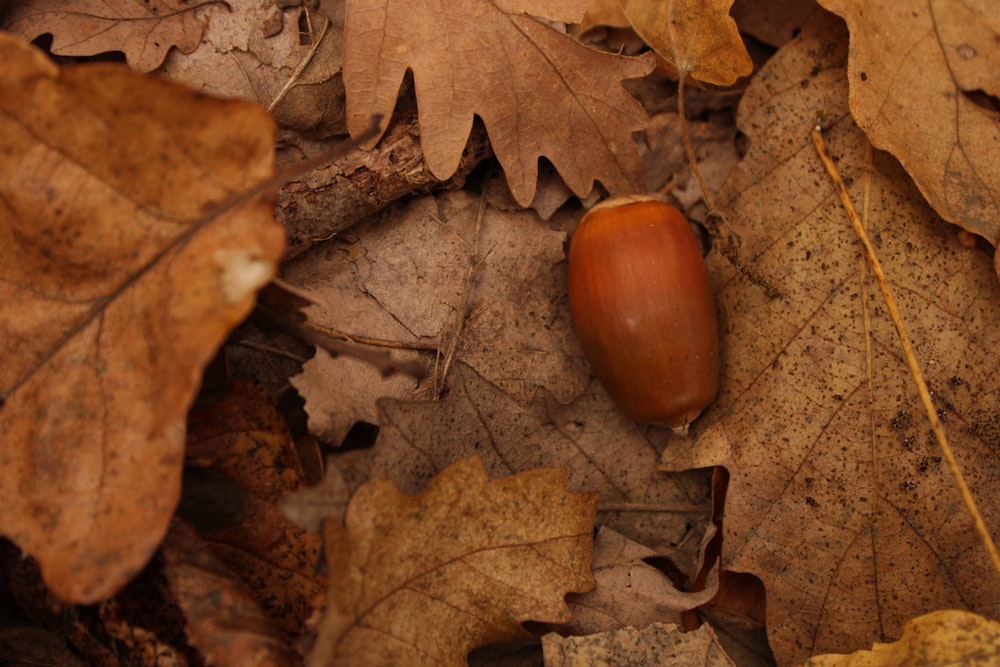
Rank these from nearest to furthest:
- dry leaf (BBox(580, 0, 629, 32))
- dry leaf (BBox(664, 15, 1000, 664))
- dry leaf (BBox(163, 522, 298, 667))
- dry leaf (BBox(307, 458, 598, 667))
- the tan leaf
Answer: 1. dry leaf (BBox(163, 522, 298, 667))
2. dry leaf (BBox(307, 458, 598, 667))
3. dry leaf (BBox(664, 15, 1000, 664))
4. the tan leaf
5. dry leaf (BBox(580, 0, 629, 32))

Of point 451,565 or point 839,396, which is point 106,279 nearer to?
point 451,565

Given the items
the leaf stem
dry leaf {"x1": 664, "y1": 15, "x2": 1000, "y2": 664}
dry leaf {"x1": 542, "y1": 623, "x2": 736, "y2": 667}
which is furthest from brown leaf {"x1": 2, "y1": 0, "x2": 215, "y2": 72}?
dry leaf {"x1": 542, "y1": 623, "x2": 736, "y2": 667}

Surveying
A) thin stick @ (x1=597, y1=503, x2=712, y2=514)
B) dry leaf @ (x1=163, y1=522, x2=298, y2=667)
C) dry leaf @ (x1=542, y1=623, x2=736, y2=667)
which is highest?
dry leaf @ (x1=163, y1=522, x2=298, y2=667)

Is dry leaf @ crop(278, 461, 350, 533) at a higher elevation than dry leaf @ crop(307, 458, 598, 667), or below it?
higher

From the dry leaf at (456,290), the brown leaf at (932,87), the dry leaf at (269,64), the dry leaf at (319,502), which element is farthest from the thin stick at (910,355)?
the dry leaf at (319,502)

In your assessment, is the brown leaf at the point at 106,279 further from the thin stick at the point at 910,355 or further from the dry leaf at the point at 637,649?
the thin stick at the point at 910,355

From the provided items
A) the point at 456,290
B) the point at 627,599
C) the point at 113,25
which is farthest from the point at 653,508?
the point at 113,25

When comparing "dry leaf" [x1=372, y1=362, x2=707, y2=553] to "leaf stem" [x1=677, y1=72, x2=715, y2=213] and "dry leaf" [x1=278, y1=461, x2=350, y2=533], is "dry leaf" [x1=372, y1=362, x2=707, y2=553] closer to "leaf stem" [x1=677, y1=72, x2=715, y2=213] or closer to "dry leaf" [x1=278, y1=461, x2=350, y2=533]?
"dry leaf" [x1=278, y1=461, x2=350, y2=533]

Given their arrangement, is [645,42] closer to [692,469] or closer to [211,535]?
[692,469]
